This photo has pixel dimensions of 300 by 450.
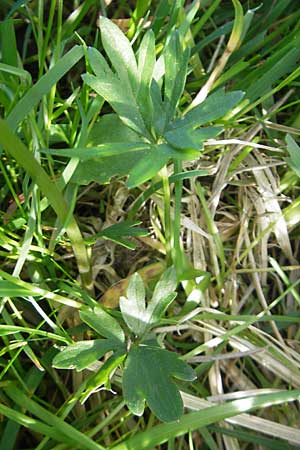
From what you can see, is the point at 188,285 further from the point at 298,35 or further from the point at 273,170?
the point at 298,35

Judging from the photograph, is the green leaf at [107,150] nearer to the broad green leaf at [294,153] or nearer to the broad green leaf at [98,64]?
the broad green leaf at [98,64]

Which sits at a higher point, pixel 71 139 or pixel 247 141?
pixel 71 139

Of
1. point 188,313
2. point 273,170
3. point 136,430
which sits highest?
point 273,170

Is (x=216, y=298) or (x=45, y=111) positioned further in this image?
(x=216, y=298)

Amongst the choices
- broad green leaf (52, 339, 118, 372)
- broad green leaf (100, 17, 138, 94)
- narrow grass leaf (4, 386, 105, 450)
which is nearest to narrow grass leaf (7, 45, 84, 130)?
broad green leaf (100, 17, 138, 94)

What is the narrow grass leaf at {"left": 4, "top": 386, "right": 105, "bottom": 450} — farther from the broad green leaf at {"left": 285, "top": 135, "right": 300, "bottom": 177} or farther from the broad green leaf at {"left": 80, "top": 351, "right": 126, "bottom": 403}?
the broad green leaf at {"left": 285, "top": 135, "right": 300, "bottom": 177}

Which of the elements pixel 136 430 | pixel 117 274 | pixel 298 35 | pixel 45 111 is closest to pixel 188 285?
pixel 117 274

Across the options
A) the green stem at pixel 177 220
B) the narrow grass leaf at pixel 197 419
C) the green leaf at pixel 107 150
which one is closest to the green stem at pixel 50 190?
the green leaf at pixel 107 150
